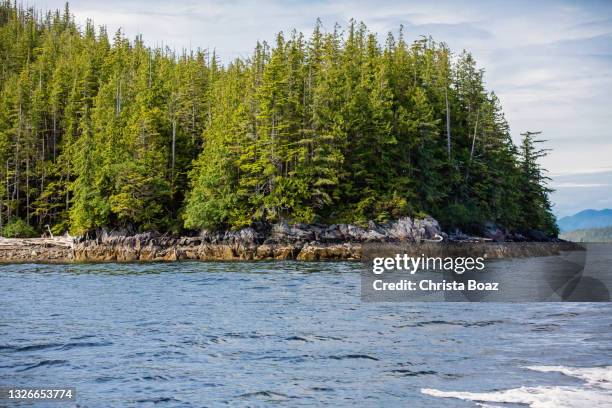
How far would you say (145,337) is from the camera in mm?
18672

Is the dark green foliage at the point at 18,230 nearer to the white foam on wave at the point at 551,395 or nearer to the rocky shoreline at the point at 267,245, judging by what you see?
the rocky shoreline at the point at 267,245

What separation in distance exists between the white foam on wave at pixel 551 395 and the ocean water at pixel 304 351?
4 cm

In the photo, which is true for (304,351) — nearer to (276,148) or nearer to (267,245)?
(267,245)

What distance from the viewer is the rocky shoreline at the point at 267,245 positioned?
5728cm

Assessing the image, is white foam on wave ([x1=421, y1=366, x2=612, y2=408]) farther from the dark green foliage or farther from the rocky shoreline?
the dark green foliage

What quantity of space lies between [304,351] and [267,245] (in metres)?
41.9

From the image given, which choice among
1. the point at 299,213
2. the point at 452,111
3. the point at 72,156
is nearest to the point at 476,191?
the point at 452,111

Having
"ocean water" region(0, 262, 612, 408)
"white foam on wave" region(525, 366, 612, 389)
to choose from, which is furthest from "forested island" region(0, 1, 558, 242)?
"white foam on wave" region(525, 366, 612, 389)

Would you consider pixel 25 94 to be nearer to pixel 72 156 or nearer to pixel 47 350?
pixel 72 156

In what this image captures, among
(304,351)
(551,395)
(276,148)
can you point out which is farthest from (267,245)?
(551,395)

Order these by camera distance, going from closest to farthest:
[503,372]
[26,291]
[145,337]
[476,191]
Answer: [503,372], [145,337], [26,291], [476,191]

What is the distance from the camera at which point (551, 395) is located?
39.0 ft

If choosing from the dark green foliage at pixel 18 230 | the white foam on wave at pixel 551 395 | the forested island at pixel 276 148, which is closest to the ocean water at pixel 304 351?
the white foam on wave at pixel 551 395

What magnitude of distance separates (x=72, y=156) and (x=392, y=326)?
6841cm
